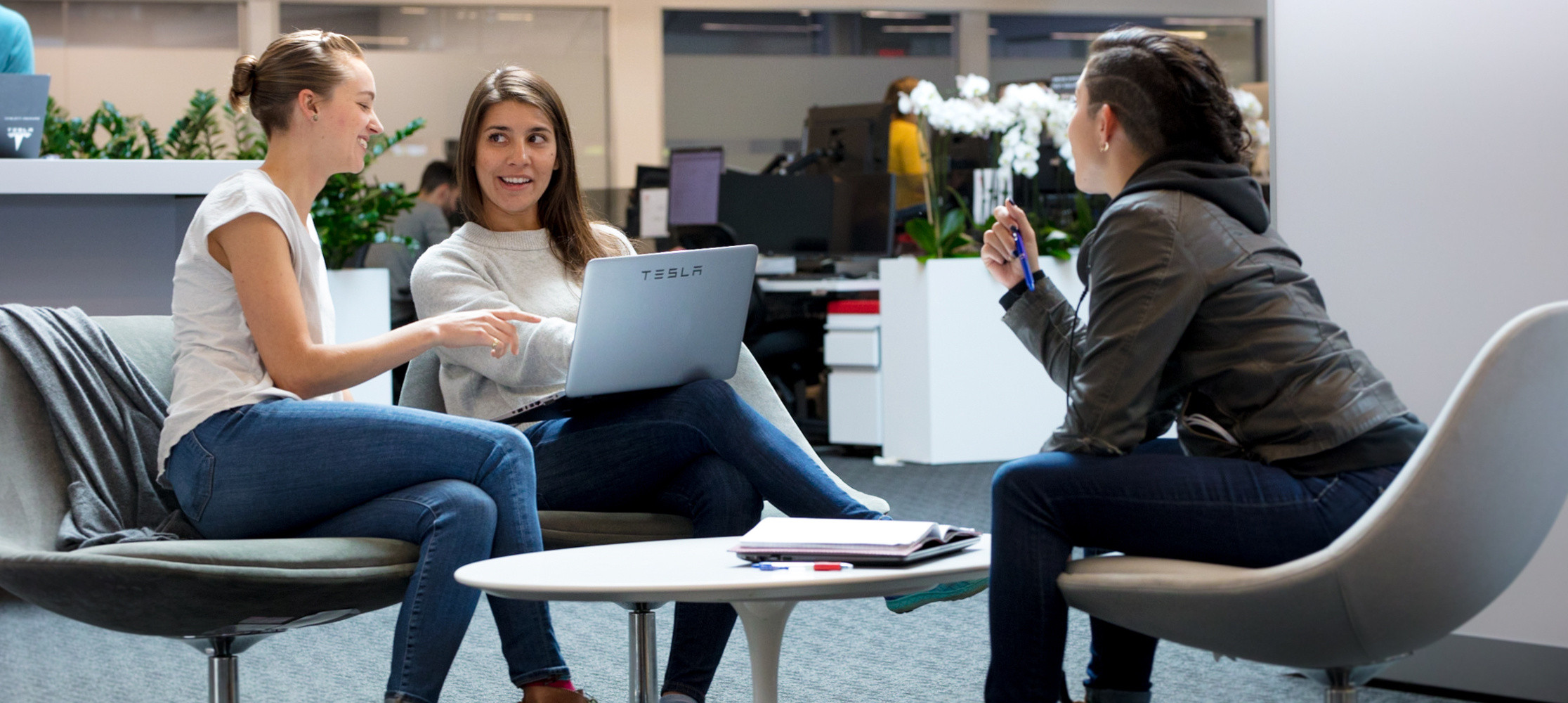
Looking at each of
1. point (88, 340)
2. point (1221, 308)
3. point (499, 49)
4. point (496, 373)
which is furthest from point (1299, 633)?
point (499, 49)

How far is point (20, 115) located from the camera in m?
2.60

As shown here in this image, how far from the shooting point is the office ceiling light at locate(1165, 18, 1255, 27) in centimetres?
959

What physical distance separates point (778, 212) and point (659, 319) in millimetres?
4144

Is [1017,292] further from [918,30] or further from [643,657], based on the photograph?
[918,30]

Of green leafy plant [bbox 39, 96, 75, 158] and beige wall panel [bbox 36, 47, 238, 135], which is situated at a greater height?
beige wall panel [bbox 36, 47, 238, 135]

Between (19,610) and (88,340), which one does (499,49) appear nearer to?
(19,610)

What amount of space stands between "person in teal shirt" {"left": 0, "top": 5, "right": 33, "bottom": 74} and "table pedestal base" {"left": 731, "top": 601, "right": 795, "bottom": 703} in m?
2.55

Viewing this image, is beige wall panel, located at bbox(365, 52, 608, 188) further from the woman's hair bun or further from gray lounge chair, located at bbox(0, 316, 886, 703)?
gray lounge chair, located at bbox(0, 316, 886, 703)

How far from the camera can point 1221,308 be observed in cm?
155

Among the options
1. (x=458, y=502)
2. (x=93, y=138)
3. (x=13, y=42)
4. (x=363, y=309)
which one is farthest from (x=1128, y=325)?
(x=13, y=42)

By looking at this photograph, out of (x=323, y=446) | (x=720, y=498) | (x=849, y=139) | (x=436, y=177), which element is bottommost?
(x=720, y=498)

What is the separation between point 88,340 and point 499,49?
7.12m

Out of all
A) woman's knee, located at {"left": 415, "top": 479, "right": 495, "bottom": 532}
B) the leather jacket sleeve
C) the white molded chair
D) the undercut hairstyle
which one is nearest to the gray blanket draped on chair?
woman's knee, located at {"left": 415, "top": 479, "right": 495, "bottom": 532}

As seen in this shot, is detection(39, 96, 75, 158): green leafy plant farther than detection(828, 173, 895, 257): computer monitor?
No
